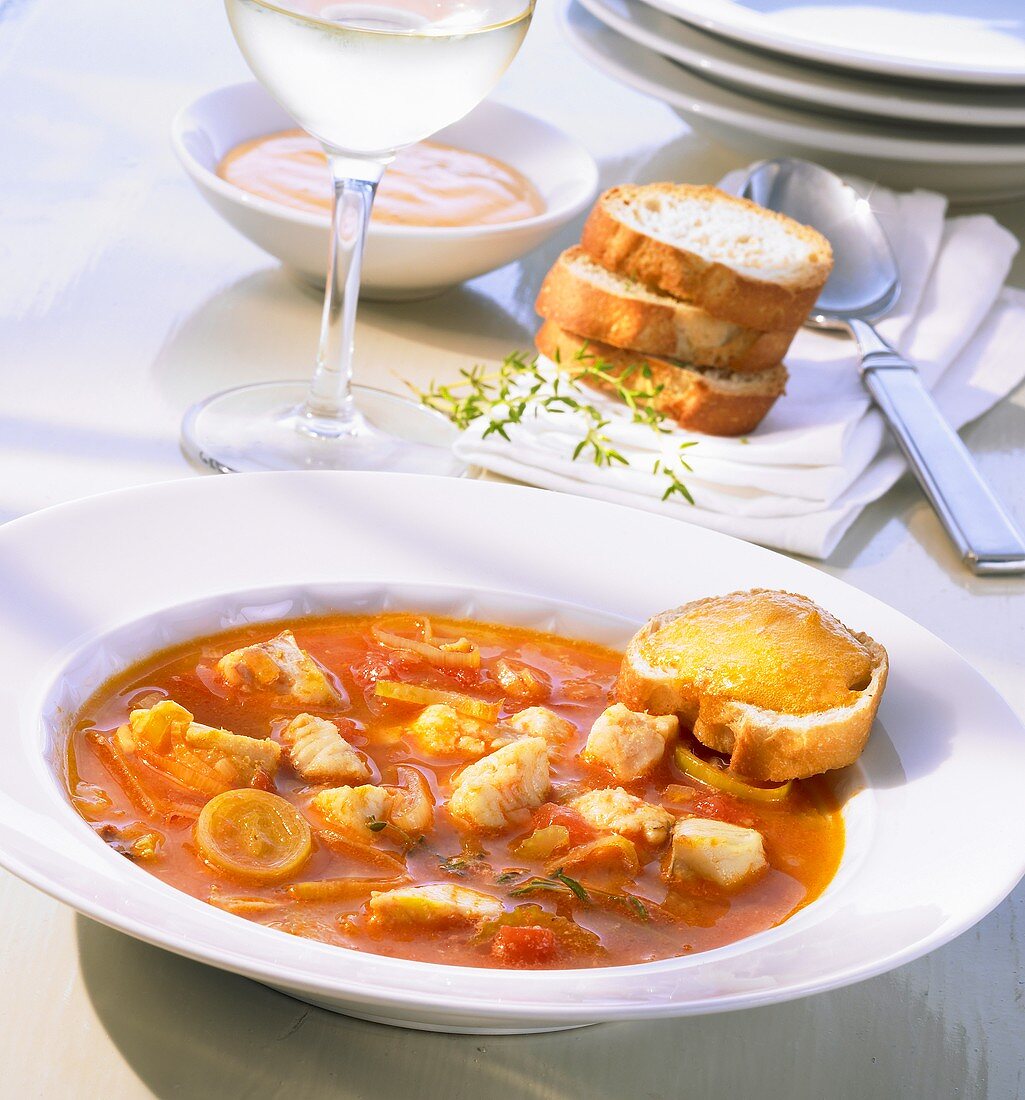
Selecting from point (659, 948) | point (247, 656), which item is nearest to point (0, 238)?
point (247, 656)

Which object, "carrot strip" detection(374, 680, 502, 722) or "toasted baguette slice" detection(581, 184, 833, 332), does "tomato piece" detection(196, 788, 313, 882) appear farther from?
"toasted baguette slice" detection(581, 184, 833, 332)

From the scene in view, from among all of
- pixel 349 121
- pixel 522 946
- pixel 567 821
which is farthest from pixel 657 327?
pixel 522 946

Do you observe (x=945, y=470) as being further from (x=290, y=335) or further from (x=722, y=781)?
(x=290, y=335)

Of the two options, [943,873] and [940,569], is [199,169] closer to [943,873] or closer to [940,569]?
[940,569]

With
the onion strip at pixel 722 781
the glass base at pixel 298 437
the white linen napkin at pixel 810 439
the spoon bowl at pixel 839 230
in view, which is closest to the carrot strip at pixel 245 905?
the onion strip at pixel 722 781

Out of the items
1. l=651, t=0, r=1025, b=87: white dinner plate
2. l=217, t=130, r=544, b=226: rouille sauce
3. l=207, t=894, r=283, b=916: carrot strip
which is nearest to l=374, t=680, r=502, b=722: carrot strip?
l=207, t=894, r=283, b=916: carrot strip

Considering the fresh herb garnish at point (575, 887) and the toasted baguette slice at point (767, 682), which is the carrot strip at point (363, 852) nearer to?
the fresh herb garnish at point (575, 887)
